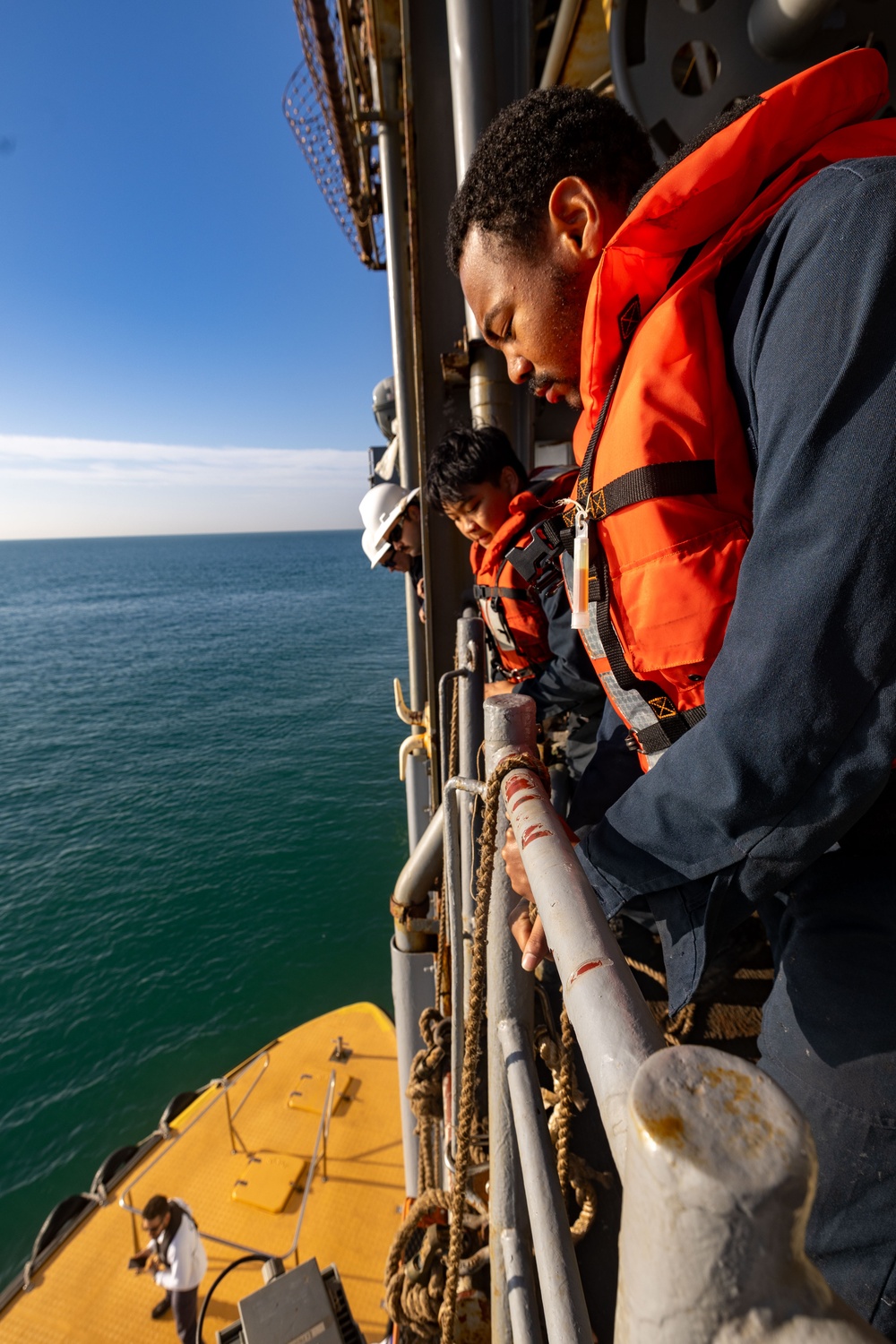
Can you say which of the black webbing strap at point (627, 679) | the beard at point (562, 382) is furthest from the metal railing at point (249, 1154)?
the beard at point (562, 382)

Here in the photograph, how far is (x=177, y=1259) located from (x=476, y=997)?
767cm

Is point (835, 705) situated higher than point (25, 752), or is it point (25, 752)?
point (835, 705)

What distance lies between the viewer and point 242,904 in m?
19.5

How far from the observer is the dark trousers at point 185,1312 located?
648 centimetres

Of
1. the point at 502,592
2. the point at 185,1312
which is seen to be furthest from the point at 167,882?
the point at 502,592

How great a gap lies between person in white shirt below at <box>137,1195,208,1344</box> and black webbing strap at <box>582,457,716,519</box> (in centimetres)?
851

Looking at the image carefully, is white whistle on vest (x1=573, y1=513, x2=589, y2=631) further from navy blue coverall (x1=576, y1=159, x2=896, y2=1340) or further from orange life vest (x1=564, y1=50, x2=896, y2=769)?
navy blue coverall (x1=576, y1=159, x2=896, y2=1340)

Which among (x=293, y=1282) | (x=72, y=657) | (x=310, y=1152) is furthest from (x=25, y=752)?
(x=293, y=1282)

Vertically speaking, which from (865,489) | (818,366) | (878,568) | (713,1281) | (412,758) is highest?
(818,366)

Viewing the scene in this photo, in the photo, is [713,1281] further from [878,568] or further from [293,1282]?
[293,1282]

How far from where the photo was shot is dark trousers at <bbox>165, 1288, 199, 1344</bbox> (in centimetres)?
648

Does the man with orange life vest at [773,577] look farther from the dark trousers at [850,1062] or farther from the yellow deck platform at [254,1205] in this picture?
the yellow deck platform at [254,1205]

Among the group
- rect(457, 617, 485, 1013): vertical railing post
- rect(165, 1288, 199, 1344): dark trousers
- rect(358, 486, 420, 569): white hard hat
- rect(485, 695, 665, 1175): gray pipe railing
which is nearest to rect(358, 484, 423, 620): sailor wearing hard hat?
rect(358, 486, 420, 569): white hard hat

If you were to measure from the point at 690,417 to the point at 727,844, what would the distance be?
0.76 m
